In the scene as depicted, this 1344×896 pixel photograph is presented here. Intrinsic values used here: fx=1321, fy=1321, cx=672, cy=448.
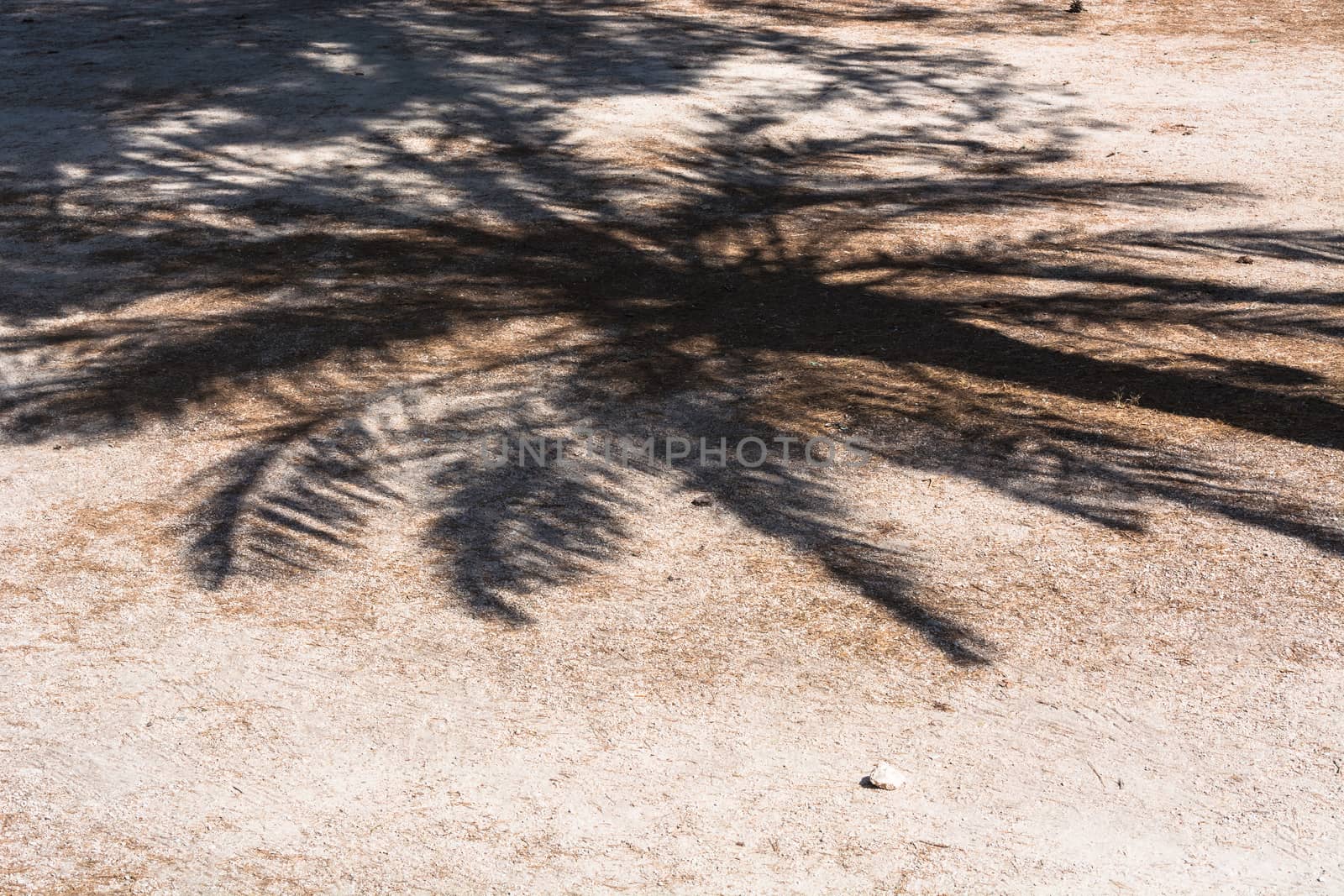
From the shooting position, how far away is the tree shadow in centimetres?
552

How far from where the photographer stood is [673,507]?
5445 mm

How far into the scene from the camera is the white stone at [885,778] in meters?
3.78

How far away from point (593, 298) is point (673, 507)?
8.91 feet

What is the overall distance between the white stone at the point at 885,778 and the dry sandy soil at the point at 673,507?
41 mm

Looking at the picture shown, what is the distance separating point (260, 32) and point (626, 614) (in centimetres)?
1225

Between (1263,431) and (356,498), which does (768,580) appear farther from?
(1263,431)

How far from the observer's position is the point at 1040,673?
14.1 feet

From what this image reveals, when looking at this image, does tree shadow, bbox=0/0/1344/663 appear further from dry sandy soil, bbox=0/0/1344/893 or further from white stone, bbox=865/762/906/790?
white stone, bbox=865/762/906/790

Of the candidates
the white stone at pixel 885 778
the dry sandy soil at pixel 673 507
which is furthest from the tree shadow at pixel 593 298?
the white stone at pixel 885 778

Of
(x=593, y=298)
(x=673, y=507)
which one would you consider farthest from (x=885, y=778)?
(x=593, y=298)

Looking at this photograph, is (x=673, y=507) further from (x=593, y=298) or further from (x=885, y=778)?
(x=593, y=298)

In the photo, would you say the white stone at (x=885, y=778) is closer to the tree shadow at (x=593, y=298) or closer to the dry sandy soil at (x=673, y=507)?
the dry sandy soil at (x=673, y=507)

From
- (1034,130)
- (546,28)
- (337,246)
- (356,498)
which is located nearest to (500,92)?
(546,28)

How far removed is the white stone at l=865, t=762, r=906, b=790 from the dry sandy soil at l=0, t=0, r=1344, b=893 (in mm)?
41
